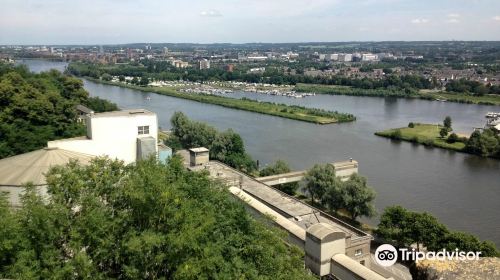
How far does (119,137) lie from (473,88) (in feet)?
127

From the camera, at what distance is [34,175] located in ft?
24.2

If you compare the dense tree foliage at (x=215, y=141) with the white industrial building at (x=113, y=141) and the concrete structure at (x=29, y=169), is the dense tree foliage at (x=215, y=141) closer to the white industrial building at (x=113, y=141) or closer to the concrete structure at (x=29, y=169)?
the white industrial building at (x=113, y=141)

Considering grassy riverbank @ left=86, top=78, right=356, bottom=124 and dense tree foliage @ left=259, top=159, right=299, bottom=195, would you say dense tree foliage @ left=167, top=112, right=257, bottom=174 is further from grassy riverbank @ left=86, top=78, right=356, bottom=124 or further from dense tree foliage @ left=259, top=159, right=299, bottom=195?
grassy riverbank @ left=86, top=78, right=356, bottom=124

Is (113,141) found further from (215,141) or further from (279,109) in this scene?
(279,109)

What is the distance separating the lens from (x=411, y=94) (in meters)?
39.9

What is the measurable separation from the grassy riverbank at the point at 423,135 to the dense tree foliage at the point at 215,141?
9.72 m

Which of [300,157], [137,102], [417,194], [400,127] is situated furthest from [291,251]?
[137,102]

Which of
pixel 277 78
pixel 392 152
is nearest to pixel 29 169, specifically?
pixel 392 152

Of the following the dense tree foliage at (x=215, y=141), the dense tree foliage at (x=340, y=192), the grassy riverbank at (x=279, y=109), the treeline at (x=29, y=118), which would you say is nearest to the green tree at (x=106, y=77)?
the grassy riverbank at (x=279, y=109)

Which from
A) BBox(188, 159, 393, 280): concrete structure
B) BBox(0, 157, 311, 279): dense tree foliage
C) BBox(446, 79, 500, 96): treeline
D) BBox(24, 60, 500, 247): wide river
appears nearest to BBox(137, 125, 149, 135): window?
BBox(188, 159, 393, 280): concrete structure

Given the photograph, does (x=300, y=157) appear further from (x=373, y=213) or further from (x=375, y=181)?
(x=373, y=213)

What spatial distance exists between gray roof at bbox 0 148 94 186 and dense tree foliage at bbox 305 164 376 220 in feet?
20.3

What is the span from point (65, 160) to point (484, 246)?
7674 mm

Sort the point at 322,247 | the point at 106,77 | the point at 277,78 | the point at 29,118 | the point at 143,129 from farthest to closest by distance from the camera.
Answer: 1. the point at 106,77
2. the point at 277,78
3. the point at 29,118
4. the point at 143,129
5. the point at 322,247
